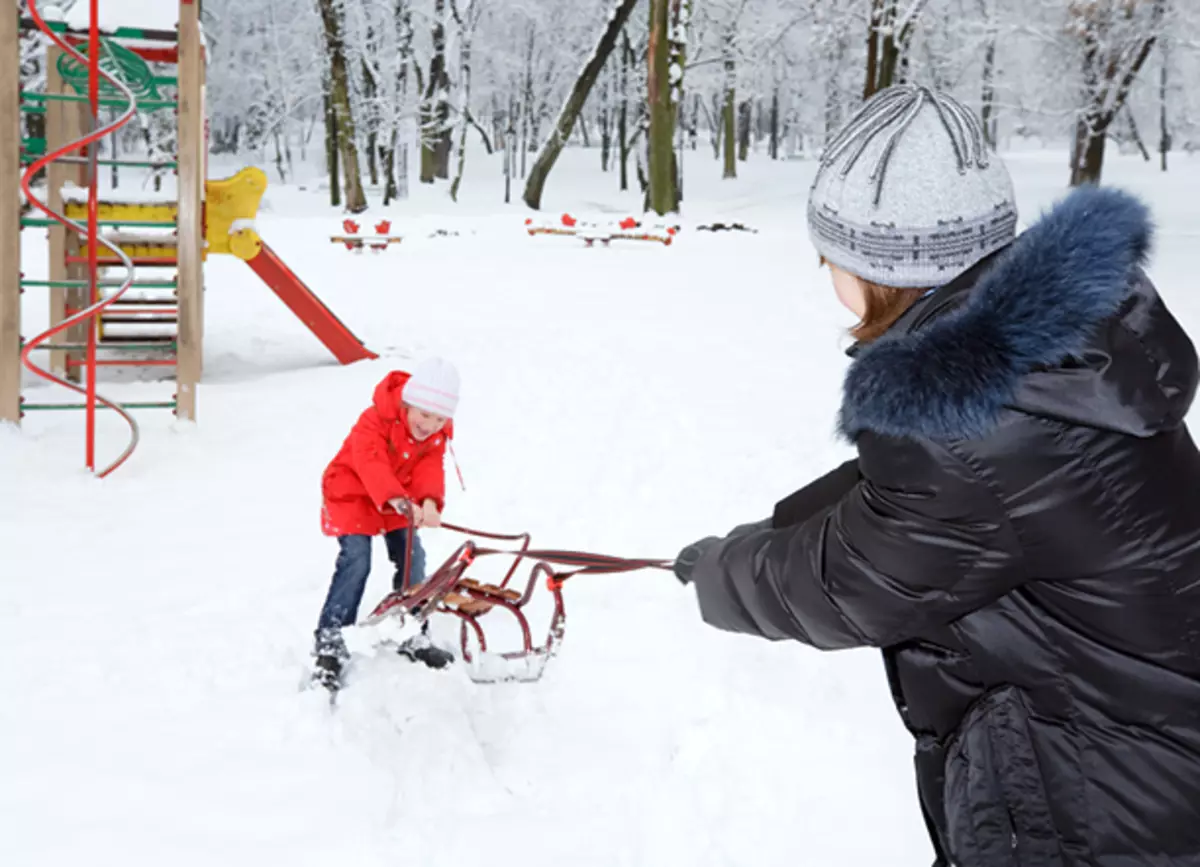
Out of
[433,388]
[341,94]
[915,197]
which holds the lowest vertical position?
[433,388]

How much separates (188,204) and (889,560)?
22.0 ft

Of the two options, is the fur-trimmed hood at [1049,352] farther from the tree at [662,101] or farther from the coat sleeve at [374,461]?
the tree at [662,101]

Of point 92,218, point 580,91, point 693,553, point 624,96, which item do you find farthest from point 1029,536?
point 624,96

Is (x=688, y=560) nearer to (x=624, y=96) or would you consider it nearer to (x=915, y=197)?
(x=915, y=197)

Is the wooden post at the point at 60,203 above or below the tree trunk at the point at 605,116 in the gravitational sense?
below

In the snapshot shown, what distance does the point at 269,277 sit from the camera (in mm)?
9500

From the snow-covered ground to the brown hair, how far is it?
1.64m

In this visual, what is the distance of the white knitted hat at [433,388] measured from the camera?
3.81 meters

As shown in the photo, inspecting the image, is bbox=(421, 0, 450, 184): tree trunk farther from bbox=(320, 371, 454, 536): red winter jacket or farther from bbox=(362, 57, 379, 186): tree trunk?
bbox=(320, 371, 454, 536): red winter jacket

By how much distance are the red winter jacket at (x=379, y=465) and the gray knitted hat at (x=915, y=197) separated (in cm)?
239

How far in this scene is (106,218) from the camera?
784 centimetres

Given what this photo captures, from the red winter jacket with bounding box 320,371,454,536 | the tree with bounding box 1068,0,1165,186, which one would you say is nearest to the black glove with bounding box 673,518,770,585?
the red winter jacket with bounding box 320,371,454,536

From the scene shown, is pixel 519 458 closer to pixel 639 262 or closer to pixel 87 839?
pixel 87 839

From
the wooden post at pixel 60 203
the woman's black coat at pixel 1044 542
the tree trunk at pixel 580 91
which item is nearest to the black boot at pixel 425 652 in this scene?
the woman's black coat at pixel 1044 542
